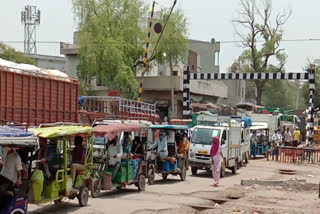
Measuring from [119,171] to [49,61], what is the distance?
1634 inches

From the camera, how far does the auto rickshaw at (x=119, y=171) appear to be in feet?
45.0

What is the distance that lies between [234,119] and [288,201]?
10268mm

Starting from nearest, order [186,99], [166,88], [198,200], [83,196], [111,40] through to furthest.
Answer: [83,196] < [198,200] < [186,99] < [111,40] < [166,88]

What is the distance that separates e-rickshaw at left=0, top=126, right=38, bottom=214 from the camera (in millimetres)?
8875

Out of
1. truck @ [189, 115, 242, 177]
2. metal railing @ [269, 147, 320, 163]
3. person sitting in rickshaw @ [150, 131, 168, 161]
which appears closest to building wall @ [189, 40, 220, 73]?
metal railing @ [269, 147, 320, 163]

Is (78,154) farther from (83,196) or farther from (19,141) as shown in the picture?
(19,141)

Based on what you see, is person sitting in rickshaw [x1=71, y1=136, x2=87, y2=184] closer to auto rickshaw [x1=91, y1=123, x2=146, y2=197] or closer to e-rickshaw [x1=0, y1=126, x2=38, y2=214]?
auto rickshaw [x1=91, y1=123, x2=146, y2=197]

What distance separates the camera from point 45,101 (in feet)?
72.8

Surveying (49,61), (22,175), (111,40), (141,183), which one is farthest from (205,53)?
(22,175)

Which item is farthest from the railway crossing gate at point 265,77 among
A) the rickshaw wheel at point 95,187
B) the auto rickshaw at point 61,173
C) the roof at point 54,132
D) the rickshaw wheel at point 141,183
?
the roof at point 54,132

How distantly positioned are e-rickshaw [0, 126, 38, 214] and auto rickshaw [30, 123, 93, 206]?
721 millimetres

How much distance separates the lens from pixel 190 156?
21.9 meters

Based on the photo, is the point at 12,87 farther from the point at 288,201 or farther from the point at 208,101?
the point at 208,101

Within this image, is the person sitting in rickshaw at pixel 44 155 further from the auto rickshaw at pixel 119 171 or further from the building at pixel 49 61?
the building at pixel 49 61
